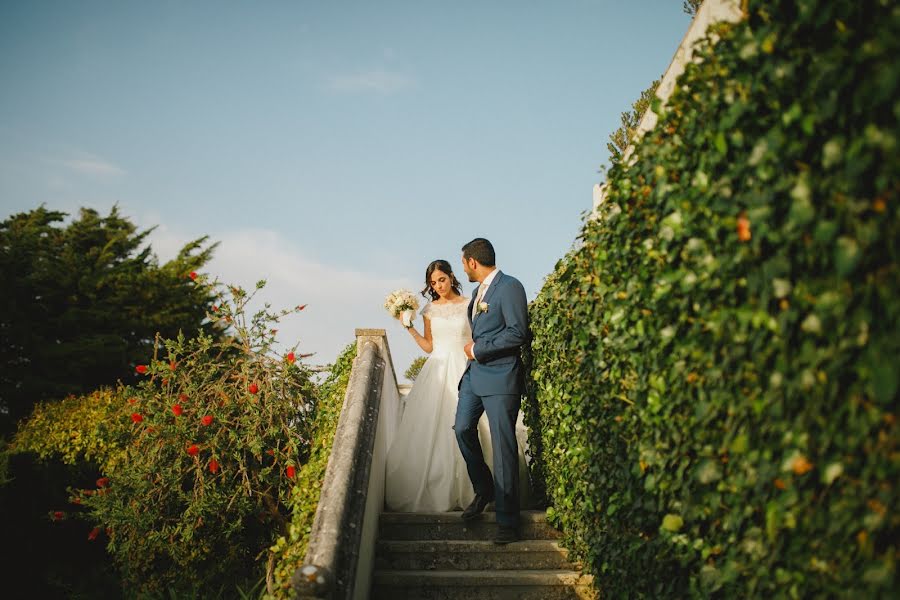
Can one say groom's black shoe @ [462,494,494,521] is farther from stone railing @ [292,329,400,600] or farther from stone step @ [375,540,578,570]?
stone railing @ [292,329,400,600]

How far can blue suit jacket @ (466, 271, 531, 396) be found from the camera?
5051 mm

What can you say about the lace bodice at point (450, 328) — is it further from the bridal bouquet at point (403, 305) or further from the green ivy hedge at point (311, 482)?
the green ivy hedge at point (311, 482)

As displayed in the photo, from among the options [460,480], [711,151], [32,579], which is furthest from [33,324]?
[711,151]

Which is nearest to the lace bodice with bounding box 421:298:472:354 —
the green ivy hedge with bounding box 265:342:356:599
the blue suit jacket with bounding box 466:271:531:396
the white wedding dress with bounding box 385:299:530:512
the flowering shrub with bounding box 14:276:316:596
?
the white wedding dress with bounding box 385:299:530:512

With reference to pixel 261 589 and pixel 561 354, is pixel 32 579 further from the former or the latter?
pixel 561 354

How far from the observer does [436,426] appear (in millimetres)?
6039

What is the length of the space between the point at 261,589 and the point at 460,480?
226 centimetres

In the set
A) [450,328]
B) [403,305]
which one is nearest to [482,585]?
[450,328]

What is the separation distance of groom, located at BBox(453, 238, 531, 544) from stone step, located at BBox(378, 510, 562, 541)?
0.37ft

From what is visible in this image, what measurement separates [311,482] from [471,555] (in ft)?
4.71

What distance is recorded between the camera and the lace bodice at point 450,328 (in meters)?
6.47

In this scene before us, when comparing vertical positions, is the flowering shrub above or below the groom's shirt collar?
below

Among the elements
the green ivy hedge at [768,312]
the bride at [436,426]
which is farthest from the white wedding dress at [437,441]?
the green ivy hedge at [768,312]

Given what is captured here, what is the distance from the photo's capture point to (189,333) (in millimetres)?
19219
